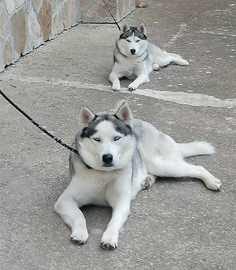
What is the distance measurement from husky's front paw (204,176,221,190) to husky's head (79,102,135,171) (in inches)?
27.4

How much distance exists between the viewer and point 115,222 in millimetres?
3000

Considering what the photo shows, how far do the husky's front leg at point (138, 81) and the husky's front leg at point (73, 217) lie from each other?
9.21 ft

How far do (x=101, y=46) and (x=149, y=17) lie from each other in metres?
2.39

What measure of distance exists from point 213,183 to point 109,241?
3.46 ft

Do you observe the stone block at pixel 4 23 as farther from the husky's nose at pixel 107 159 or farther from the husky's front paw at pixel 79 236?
the husky's front paw at pixel 79 236

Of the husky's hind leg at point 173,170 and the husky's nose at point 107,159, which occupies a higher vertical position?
the husky's nose at point 107,159

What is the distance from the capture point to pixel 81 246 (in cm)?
288

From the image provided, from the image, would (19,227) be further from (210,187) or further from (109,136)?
(210,187)

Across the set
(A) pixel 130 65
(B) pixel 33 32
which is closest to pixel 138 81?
(A) pixel 130 65

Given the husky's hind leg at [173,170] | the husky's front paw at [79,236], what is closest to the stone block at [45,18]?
the husky's hind leg at [173,170]

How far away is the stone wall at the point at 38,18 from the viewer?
6145mm

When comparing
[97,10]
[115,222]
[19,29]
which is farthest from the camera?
[97,10]

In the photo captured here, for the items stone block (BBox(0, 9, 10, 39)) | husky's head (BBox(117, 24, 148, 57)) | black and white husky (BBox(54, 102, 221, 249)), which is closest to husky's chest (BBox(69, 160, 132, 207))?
black and white husky (BBox(54, 102, 221, 249))

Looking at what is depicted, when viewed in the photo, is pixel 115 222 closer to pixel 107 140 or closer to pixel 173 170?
pixel 107 140
